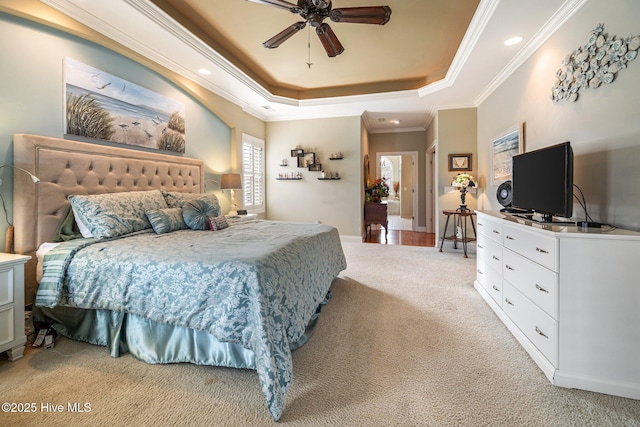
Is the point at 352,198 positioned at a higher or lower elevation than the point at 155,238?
higher

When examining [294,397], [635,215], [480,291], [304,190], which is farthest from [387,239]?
[294,397]

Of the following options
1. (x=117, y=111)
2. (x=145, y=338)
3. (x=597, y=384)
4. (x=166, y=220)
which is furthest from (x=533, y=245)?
(x=117, y=111)

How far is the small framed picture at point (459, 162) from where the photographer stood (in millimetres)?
5059

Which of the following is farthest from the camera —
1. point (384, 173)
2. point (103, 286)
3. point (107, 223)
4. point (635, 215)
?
point (384, 173)

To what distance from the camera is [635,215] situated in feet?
5.62

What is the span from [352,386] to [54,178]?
286cm

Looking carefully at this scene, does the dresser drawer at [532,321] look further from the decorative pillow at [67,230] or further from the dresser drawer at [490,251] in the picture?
the decorative pillow at [67,230]

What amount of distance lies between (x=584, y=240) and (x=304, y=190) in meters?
4.88

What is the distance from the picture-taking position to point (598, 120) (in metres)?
1.99

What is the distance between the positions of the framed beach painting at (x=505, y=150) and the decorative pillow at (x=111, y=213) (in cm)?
422

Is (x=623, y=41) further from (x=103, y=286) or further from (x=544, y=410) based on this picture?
(x=103, y=286)

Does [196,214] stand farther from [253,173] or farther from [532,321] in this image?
[532,321]

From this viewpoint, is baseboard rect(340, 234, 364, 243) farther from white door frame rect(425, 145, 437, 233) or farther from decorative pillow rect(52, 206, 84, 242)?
decorative pillow rect(52, 206, 84, 242)

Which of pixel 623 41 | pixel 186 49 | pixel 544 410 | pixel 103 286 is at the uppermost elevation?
pixel 186 49
